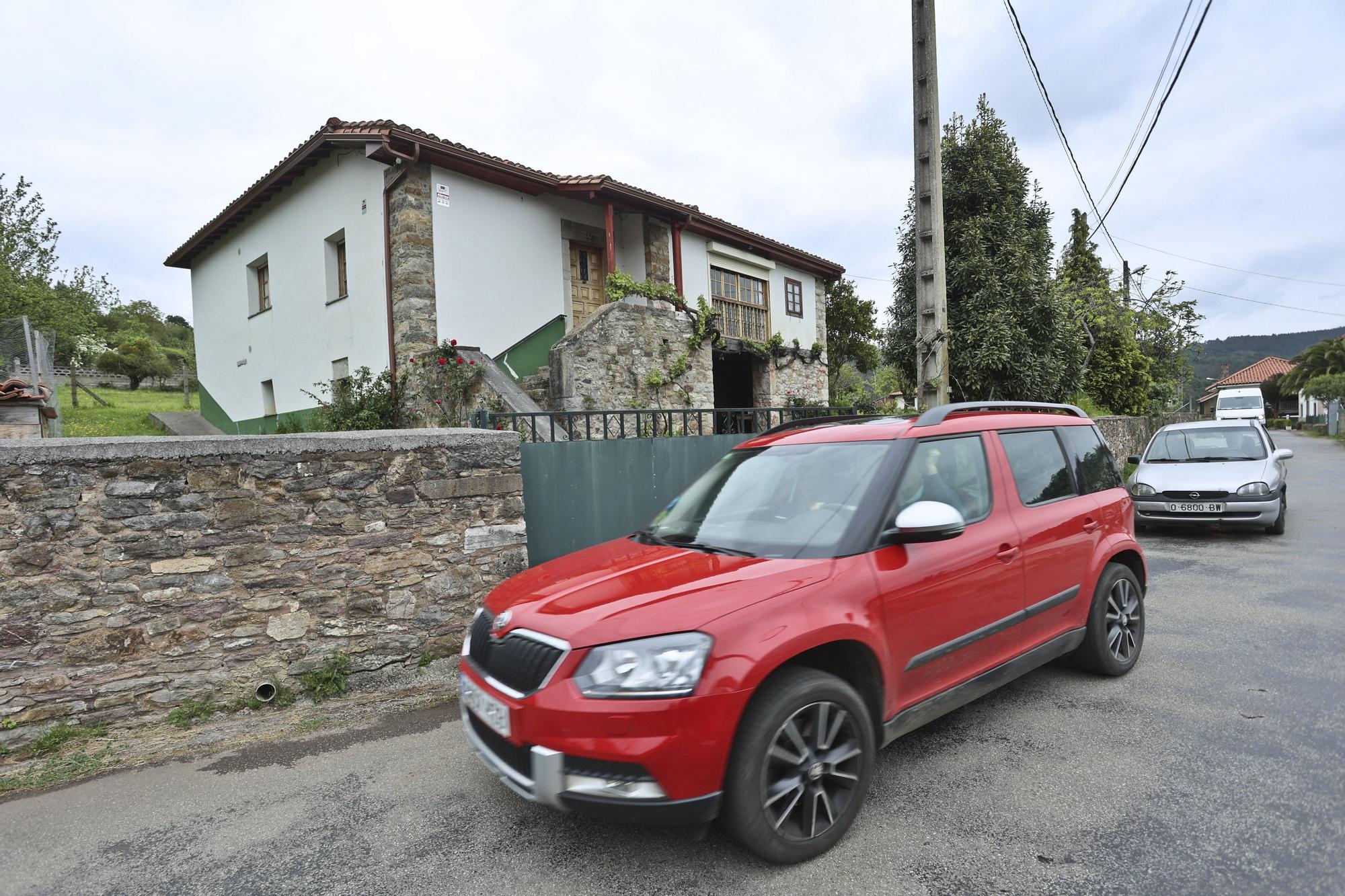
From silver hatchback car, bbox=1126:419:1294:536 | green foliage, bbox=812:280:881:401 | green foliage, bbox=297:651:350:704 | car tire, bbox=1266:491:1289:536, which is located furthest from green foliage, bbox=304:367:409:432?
green foliage, bbox=812:280:881:401

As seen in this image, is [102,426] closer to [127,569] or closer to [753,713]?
[127,569]

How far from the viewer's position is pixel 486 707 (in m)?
2.59

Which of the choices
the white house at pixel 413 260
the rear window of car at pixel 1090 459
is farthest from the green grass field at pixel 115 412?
the rear window of car at pixel 1090 459

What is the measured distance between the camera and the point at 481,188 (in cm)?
1189

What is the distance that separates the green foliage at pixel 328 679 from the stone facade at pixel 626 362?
6.29 m

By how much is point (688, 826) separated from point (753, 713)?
44 centimetres

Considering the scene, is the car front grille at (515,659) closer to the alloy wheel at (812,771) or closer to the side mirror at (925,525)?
the alloy wheel at (812,771)

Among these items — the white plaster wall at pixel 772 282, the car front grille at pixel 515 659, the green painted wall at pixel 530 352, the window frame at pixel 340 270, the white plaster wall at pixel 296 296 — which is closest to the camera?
the car front grille at pixel 515 659

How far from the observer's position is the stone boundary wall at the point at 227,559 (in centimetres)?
366

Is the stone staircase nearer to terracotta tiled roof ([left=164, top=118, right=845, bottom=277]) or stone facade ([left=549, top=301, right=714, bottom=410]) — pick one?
stone facade ([left=549, top=301, right=714, bottom=410])

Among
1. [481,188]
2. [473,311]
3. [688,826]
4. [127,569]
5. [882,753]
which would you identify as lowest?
[882,753]

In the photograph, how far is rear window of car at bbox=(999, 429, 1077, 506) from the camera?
11.8ft

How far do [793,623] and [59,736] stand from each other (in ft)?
13.5

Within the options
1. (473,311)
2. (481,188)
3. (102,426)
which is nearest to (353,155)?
(481,188)
